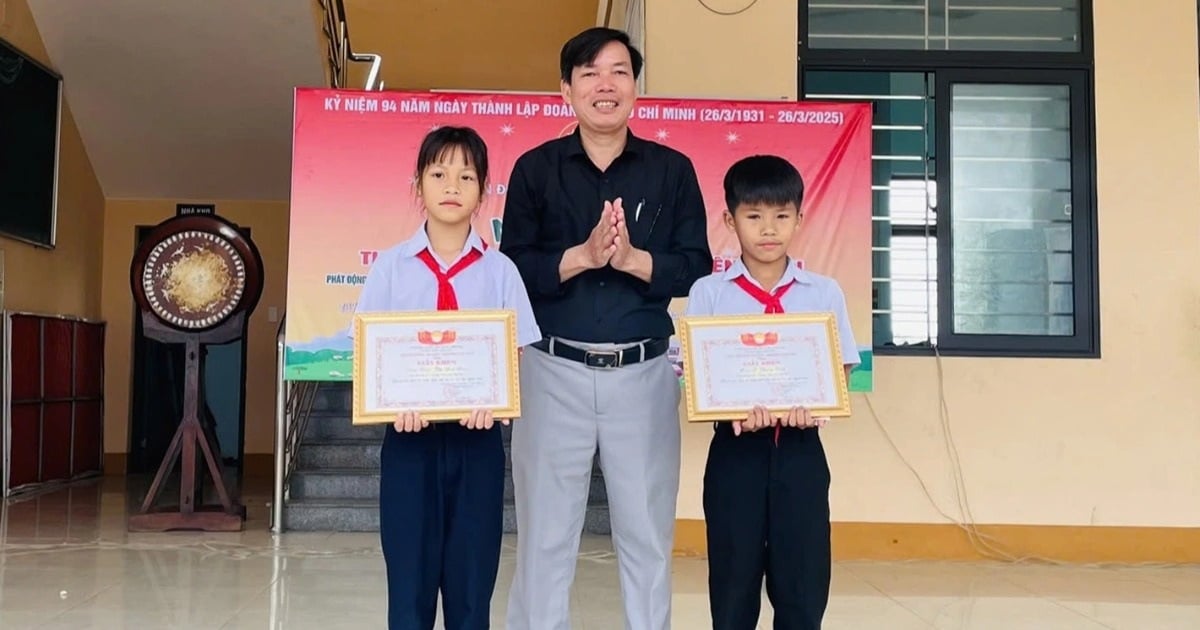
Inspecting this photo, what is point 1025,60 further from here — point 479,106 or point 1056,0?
point 479,106

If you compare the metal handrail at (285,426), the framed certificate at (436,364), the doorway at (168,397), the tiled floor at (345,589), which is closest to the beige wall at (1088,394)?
the tiled floor at (345,589)

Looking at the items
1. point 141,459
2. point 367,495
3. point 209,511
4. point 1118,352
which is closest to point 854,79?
point 1118,352

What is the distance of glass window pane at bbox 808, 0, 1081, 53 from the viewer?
15.3 feet

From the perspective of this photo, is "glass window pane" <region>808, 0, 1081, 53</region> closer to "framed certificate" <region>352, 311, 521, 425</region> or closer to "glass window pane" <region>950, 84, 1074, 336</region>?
"glass window pane" <region>950, 84, 1074, 336</region>

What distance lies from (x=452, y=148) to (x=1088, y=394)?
3.47m

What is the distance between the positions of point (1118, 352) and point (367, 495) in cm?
378

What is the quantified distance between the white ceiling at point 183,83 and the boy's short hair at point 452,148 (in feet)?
16.7

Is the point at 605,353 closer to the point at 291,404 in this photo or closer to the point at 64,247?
the point at 291,404

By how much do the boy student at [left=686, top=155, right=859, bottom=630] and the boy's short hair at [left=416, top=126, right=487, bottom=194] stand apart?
1.82ft

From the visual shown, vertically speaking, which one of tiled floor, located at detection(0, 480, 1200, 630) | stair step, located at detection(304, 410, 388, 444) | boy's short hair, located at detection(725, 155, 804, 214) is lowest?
tiled floor, located at detection(0, 480, 1200, 630)

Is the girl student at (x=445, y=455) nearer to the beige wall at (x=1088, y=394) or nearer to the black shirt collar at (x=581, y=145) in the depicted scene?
the black shirt collar at (x=581, y=145)

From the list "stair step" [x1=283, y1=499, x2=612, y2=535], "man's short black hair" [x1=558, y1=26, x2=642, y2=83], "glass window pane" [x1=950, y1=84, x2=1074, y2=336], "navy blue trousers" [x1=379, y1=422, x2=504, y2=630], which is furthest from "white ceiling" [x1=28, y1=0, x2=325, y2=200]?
"navy blue trousers" [x1=379, y1=422, x2=504, y2=630]

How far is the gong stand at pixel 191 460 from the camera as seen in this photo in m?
5.15

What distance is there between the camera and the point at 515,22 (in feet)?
26.5
